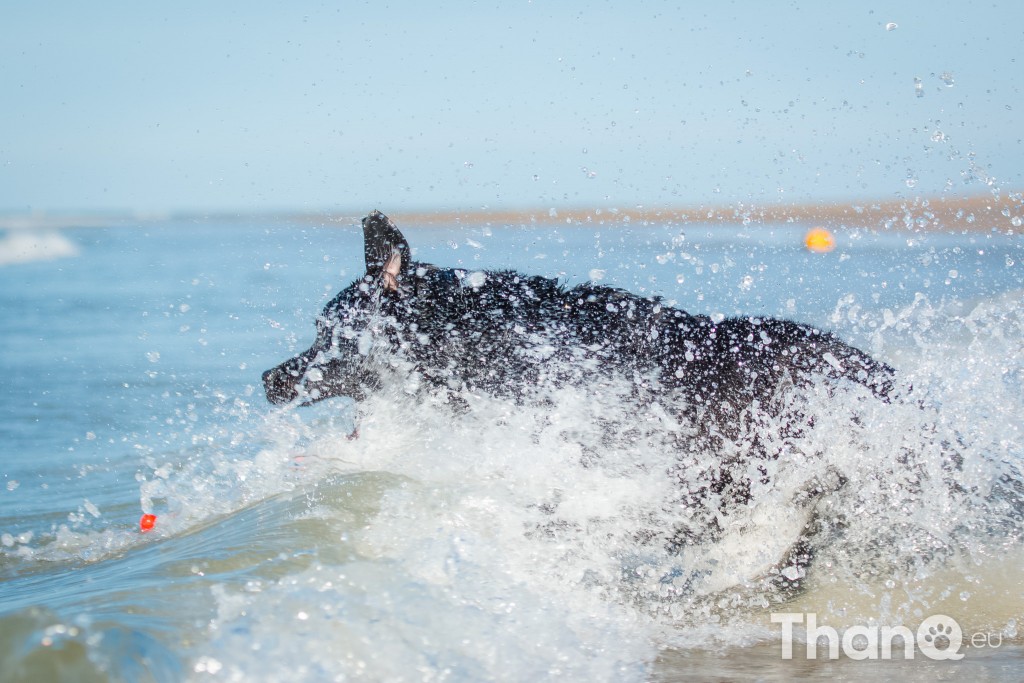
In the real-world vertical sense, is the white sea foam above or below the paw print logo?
above

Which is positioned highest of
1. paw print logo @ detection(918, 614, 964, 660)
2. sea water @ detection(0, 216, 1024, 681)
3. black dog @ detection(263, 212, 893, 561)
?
black dog @ detection(263, 212, 893, 561)

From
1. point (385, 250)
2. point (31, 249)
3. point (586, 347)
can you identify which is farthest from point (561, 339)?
point (31, 249)

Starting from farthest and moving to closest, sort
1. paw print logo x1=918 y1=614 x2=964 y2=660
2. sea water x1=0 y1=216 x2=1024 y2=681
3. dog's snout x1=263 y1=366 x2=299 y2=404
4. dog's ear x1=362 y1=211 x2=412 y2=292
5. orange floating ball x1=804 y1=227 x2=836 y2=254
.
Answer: orange floating ball x1=804 y1=227 x2=836 y2=254, dog's snout x1=263 y1=366 x2=299 y2=404, dog's ear x1=362 y1=211 x2=412 y2=292, paw print logo x1=918 y1=614 x2=964 y2=660, sea water x1=0 y1=216 x2=1024 y2=681

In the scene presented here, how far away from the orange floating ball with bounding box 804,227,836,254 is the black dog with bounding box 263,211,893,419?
24.0m

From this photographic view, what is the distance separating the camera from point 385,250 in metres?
3.61

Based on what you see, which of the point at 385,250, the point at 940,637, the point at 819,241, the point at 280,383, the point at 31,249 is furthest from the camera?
the point at 819,241

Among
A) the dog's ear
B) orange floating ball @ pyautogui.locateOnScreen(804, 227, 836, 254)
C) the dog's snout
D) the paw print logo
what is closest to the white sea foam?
orange floating ball @ pyautogui.locateOnScreen(804, 227, 836, 254)

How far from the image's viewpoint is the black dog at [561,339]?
11.7 feet

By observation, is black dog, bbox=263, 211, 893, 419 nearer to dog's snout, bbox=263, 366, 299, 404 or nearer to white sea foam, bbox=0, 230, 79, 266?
dog's snout, bbox=263, 366, 299, 404

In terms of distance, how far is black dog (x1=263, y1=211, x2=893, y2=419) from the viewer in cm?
357

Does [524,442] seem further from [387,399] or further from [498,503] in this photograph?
[387,399]

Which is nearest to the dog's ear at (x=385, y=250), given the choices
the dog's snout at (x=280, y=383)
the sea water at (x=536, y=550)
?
the sea water at (x=536, y=550)

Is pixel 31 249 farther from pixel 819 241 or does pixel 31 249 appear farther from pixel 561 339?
pixel 561 339

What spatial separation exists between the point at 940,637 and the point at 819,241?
3005 centimetres
